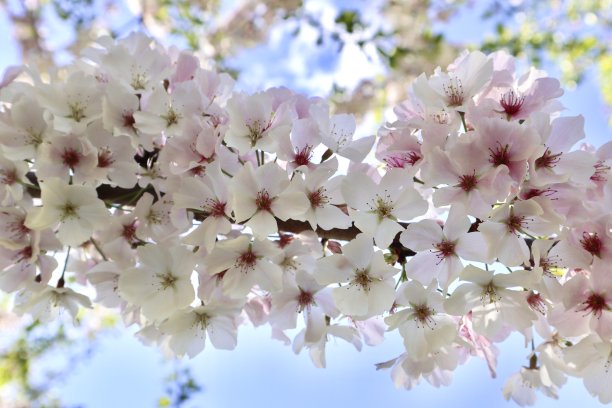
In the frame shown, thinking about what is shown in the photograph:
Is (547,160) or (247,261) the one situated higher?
(547,160)

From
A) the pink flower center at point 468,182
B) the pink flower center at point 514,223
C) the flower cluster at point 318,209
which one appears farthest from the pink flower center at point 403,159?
the pink flower center at point 514,223

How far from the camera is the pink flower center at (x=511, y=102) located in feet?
4.08

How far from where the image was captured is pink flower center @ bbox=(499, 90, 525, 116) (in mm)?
1242

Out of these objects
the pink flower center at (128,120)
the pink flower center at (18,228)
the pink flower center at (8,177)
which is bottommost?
the pink flower center at (18,228)

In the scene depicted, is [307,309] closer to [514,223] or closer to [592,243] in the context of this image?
[514,223]

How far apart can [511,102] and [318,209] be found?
0.48 m

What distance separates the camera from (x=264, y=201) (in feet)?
3.81

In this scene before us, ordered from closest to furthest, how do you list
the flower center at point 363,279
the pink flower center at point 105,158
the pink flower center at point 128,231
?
the flower center at point 363,279 → the pink flower center at point 105,158 → the pink flower center at point 128,231

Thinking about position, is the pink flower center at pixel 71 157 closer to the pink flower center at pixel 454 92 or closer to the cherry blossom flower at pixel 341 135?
the cherry blossom flower at pixel 341 135

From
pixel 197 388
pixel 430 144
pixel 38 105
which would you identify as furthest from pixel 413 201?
pixel 197 388

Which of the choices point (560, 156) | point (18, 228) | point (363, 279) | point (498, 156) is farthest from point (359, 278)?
point (18, 228)

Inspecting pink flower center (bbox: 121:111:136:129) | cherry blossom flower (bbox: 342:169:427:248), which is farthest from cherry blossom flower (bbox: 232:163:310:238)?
pink flower center (bbox: 121:111:136:129)

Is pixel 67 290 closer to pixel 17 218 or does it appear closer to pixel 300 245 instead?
pixel 17 218

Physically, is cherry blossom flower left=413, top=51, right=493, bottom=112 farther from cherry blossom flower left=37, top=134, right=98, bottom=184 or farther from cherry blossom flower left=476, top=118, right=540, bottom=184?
cherry blossom flower left=37, top=134, right=98, bottom=184
